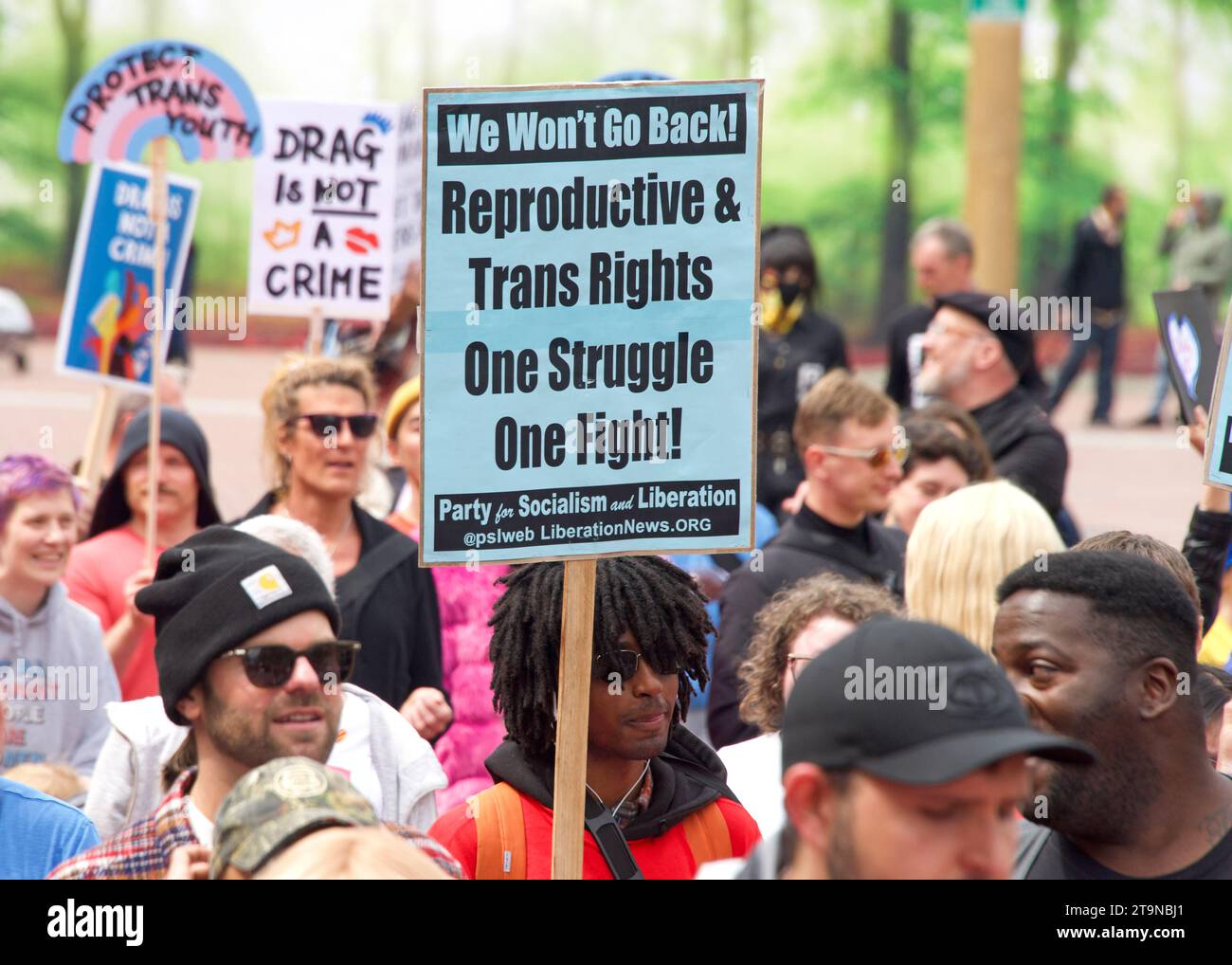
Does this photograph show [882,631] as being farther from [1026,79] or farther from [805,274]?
[1026,79]

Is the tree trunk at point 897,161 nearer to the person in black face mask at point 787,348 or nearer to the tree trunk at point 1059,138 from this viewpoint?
the tree trunk at point 1059,138

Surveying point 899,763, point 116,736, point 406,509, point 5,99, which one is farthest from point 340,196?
point 5,99

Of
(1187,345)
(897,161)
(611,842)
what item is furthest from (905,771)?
(897,161)

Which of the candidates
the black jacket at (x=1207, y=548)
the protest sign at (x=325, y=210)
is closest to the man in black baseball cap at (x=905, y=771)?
the black jacket at (x=1207, y=548)

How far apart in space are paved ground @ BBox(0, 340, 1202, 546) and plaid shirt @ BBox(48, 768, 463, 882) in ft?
27.1

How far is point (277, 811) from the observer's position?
2.38 meters

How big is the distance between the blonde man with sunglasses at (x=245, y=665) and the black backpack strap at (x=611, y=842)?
54 centimetres

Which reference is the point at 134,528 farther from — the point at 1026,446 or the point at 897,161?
the point at 897,161

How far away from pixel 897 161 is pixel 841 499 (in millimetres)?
18695

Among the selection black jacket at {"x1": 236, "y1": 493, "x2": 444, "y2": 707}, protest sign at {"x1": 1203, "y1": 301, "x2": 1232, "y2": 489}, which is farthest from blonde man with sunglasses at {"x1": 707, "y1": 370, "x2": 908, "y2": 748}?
protest sign at {"x1": 1203, "y1": 301, "x2": 1232, "y2": 489}

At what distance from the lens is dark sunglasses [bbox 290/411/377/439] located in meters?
5.68

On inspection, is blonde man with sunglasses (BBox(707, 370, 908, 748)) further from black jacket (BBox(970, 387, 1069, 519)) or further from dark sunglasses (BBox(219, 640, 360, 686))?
dark sunglasses (BBox(219, 640, 360, 686))
